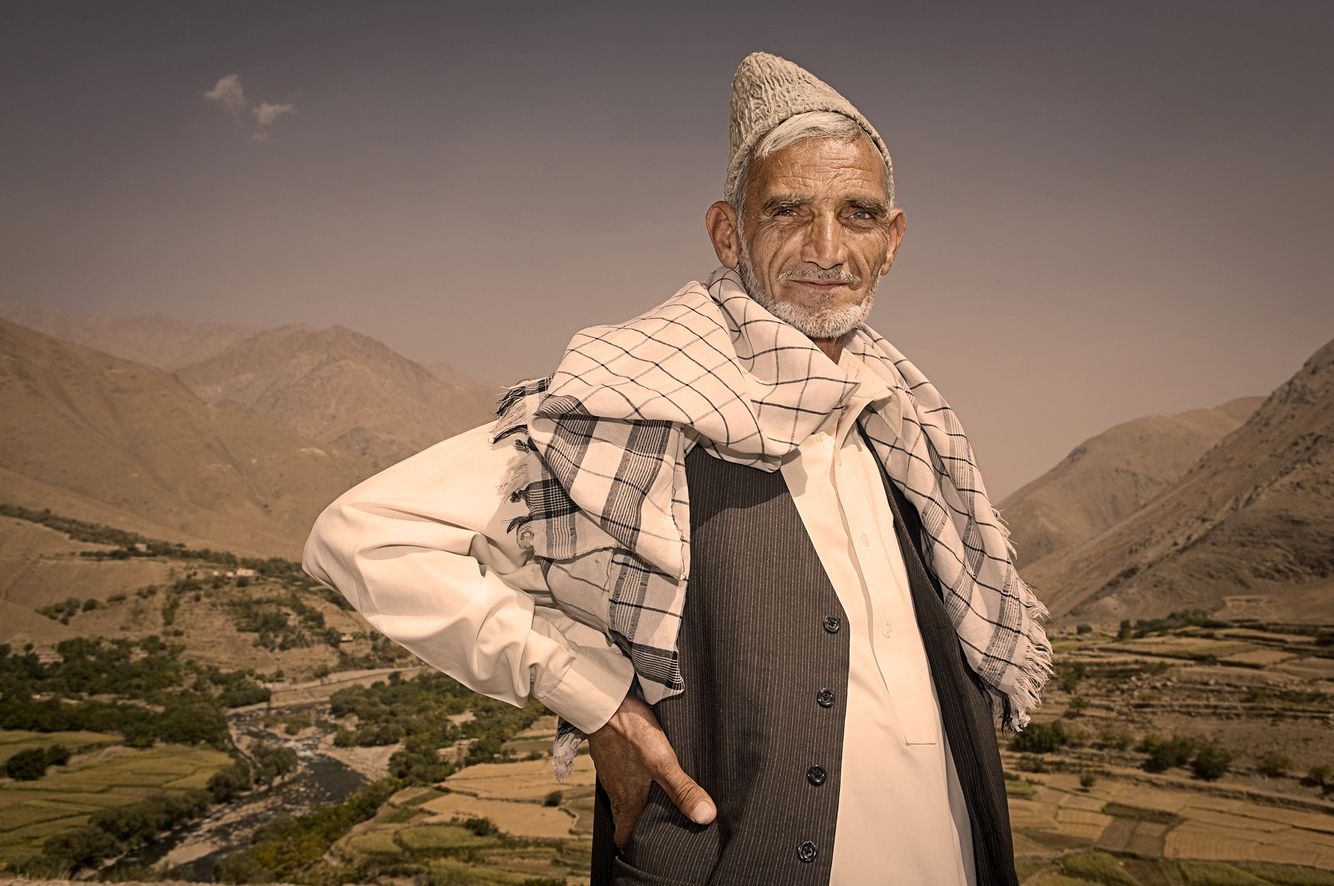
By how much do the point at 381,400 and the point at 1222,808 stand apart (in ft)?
598

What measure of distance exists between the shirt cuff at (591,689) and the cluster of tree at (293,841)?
2952cm

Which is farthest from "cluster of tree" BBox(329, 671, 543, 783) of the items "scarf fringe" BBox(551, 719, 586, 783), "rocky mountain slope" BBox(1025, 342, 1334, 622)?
"scarf fringe" BBox(551, 719, 586, 783)

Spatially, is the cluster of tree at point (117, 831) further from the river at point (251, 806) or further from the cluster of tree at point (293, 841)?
the cluster of tree at point (293, 841)

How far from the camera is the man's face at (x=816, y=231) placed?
1729 millimetres

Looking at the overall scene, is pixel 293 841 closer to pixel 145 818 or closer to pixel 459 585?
pixel 145 818

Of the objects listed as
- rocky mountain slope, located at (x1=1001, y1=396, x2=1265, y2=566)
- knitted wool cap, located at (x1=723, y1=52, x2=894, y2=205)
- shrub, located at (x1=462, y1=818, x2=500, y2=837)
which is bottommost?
shrub, located at (x1=462, y1=818, x2=500, y2=837)

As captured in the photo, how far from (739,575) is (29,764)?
44446mm

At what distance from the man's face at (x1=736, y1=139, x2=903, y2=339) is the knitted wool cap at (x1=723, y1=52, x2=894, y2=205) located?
0.19ft

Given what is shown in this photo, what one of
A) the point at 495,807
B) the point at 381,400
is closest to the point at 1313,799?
the point at 495,807

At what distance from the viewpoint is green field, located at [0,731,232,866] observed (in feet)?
96.2

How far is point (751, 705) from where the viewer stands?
1.41 m

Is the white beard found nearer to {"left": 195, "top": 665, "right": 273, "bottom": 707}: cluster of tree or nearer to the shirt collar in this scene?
the shirt collar

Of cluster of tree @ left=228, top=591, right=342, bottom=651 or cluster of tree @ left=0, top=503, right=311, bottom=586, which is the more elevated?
cluster of tree @ left=0, top=503, right=311, bottom=586

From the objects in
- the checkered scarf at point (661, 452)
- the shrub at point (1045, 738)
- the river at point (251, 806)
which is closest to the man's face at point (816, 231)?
the checkered scarf at point (661, 452)
